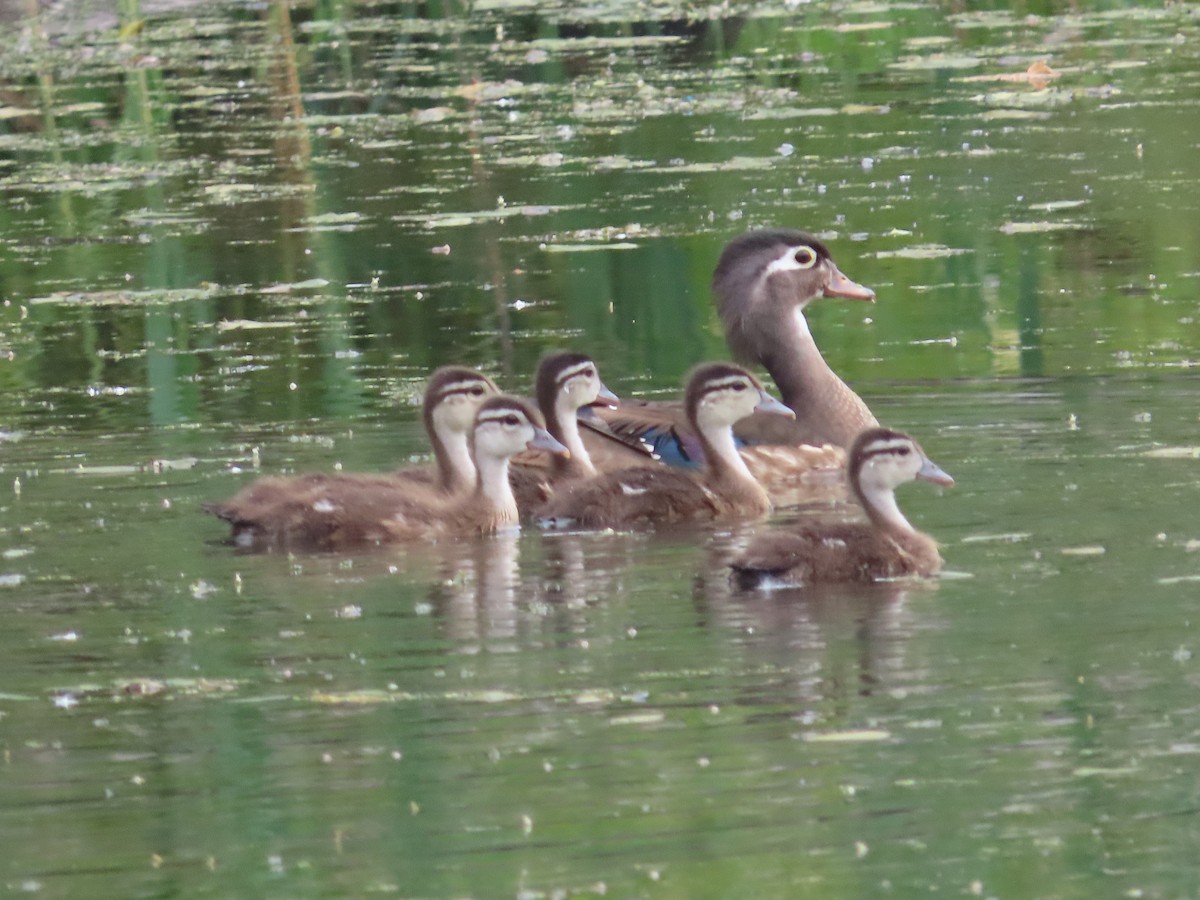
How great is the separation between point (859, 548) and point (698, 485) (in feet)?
4.53

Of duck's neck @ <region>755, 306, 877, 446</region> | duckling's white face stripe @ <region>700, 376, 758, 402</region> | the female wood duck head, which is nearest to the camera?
duckling's white face stripe @ <region>700, 376, 758, 402</region>

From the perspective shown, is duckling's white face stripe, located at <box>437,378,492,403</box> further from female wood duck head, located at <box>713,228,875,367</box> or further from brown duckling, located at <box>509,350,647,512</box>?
female wood duck head, located at <box>713,228,875,367</box>

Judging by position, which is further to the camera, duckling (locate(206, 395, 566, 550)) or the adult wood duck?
the adult wood duck

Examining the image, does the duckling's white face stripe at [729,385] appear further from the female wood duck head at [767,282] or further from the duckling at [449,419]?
the female wood duck head at [767,282]

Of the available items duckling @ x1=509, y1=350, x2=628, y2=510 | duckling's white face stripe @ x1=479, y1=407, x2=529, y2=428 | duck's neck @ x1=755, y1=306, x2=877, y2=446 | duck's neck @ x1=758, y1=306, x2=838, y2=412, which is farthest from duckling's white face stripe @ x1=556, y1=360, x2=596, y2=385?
duck's neck @ x1=758, y1=306, x2=838, y2=412

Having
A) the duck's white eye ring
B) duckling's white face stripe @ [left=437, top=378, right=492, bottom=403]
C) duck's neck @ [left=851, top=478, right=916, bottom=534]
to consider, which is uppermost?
the duck's white eye ring

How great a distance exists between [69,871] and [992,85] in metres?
15.2

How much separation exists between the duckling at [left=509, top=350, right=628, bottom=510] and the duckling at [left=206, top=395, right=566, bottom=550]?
2.10 ft

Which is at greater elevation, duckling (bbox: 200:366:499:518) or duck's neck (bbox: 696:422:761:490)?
duckling (bbox: 200:366:499:518)

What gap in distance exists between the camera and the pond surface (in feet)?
18.2

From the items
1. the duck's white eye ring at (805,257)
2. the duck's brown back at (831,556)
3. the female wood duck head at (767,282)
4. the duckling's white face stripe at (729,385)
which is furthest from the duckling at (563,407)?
the duck's brown back at (831,556)

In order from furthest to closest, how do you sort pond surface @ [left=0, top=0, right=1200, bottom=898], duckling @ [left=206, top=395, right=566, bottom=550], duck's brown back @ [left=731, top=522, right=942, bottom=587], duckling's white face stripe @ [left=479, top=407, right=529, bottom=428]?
duckling's white face stripe @ [left=479, top=407, right=529, bottom=428] → duckling @ [left=206, top=395, right=566, bottom=550] → duck's brown back @ [left=731, top=522, right=942, bottom=587] → pond surface @ [left=0, top=0, right=1200, bottom=898]

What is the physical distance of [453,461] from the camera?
936 centimetres

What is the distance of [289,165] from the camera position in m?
18.0
